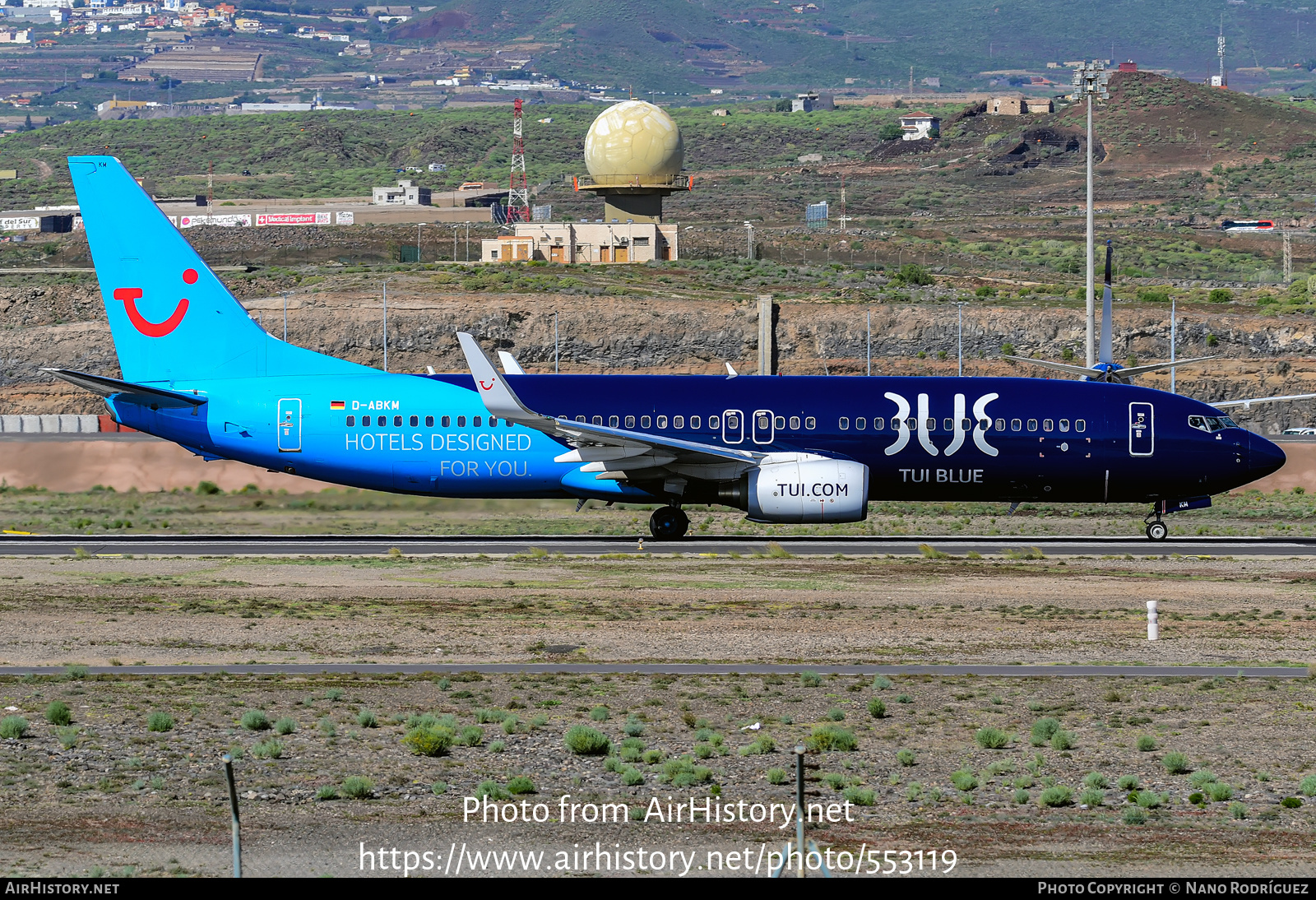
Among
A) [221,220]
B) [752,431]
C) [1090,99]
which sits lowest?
[752,431]

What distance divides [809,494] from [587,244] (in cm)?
7265

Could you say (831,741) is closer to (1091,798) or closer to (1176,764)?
(1091,798)

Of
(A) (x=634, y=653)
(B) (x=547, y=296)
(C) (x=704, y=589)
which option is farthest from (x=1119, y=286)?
(A) (x=634, y=653)

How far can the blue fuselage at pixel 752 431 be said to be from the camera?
39500mm

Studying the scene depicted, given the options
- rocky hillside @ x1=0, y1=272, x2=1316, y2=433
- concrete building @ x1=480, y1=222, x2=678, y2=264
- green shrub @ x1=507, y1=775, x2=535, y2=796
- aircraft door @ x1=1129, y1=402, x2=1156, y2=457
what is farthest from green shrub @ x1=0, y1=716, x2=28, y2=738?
concrete building @ x1=480, y1=222, x2=678, y2=264

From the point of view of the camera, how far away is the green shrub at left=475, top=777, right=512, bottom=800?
656 inches

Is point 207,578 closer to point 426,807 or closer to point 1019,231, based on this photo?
point 426,807

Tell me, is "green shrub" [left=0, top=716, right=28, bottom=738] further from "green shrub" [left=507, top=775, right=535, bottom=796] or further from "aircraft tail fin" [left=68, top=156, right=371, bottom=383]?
"aircraft tail fin" [left=68, top=156, right=371, bottom=383]

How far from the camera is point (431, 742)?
18.6m

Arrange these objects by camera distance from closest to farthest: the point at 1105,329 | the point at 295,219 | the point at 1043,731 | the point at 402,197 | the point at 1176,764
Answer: the point at 1176,764 < the point at 1043,731 < the point at 1105,329 < the point at 295,219 < the point at 402,197

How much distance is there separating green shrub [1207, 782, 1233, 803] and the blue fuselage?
2249 centimetres

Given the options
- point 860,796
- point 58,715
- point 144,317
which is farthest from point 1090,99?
point 58,715

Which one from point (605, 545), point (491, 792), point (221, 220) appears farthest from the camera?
point (221, 220)

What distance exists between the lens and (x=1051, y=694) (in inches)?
869
